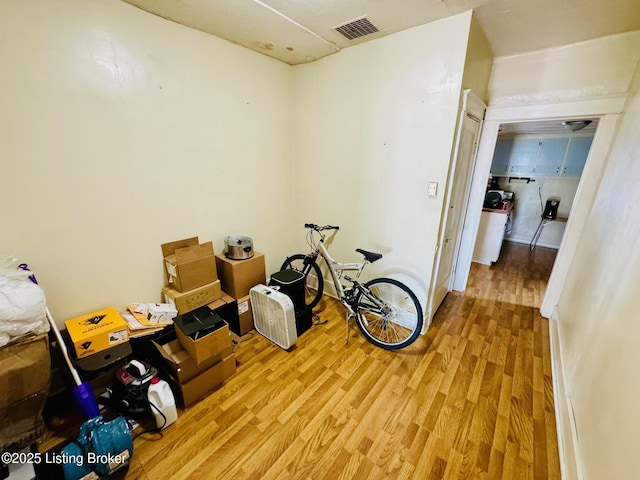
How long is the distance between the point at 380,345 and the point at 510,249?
14.6 feet

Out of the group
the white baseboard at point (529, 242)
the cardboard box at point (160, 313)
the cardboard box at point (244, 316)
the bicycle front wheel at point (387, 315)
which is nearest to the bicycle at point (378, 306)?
the bicycle front wheel at point (387, 315)

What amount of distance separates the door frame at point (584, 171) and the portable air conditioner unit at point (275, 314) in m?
2.31

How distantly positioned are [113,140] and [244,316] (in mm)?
1705

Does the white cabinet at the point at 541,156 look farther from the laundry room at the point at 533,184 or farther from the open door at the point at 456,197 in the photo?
the open door at the point at 456,197

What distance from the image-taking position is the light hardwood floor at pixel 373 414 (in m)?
1.38

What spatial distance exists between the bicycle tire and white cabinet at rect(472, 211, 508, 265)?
3002mm

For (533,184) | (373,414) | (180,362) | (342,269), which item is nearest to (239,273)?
(180,362)

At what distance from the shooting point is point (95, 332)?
155 cm

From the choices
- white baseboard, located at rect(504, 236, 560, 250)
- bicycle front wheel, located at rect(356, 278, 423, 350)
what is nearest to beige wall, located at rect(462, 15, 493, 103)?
bicycle front wheel, located at rect(356, 278, 423, 350)

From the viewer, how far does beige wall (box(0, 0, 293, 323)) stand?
1429 mm

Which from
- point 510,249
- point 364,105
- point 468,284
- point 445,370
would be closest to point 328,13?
point 364,105

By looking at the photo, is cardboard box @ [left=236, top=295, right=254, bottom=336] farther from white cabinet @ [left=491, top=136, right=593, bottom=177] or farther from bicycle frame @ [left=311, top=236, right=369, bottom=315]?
white cabinet @ [left=491, top=136, right=593, bottom=177]

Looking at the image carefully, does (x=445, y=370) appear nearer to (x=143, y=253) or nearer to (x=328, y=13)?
(x=143, y=253)

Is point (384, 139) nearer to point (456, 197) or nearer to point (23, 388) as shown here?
point (456, 197)
